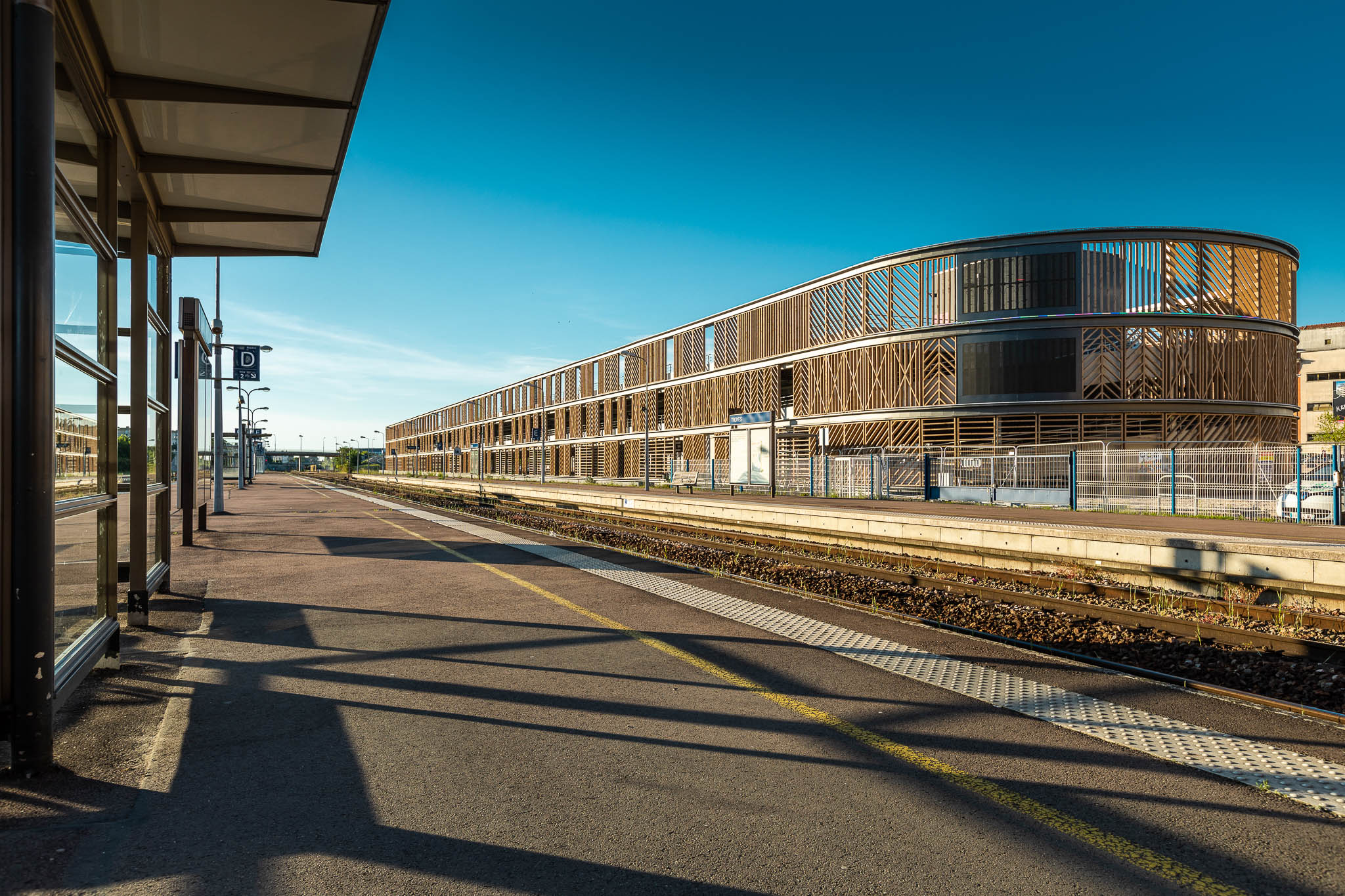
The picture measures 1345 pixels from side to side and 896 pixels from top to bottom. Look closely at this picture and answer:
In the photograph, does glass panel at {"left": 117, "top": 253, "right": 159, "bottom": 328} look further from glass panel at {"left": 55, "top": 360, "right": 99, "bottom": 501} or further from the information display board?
the information display board

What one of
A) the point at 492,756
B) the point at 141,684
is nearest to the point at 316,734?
the point at 492,756

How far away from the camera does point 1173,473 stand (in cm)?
2098

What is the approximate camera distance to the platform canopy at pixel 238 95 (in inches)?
233

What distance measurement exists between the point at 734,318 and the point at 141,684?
164ft

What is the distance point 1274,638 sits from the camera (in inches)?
284

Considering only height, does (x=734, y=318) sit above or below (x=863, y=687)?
above

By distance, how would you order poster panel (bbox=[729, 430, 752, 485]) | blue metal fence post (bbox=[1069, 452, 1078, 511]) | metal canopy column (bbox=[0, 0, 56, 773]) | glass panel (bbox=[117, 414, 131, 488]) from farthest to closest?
poster panel (bbox=[729, 430, 752, 485]), blue metal fence post (bbox=[1069, 452, 1078, 511]), glass panel (bbox=[117, 414, 131, 488]), metal canopy column (bbox=[0, 0, 56, 773])

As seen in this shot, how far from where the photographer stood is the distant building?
232ft

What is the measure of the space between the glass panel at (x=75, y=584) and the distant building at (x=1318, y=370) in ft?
285

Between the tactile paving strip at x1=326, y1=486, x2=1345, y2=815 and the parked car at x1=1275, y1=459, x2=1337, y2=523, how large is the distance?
54.5 feet

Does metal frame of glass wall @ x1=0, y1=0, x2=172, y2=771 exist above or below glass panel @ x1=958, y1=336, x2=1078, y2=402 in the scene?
below

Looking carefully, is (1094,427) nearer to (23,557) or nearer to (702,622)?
(702,622)

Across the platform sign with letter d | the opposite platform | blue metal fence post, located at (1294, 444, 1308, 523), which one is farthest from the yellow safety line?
the platform sign with letter d

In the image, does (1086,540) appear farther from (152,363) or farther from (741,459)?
(741,459)
